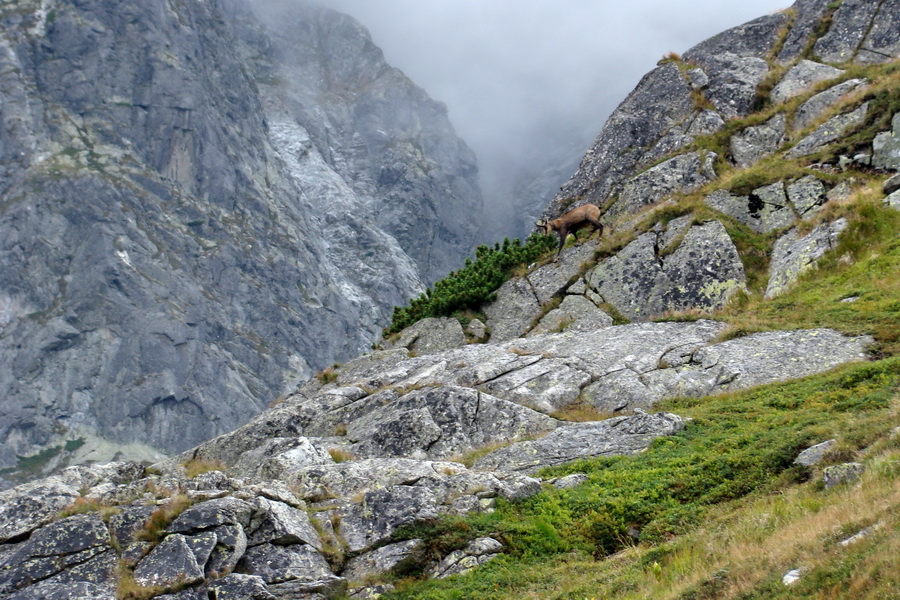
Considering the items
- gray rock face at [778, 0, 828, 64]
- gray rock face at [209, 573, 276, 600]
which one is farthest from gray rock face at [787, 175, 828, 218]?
gray rock face at [209, 573, 276, 600]

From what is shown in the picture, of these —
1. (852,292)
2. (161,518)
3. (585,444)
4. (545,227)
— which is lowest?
(585,444)

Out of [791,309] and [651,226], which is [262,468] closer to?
[791,309]

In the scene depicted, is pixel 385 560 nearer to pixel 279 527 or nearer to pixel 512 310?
pixel 279 527

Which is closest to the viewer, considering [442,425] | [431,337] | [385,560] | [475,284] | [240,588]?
[240,588]

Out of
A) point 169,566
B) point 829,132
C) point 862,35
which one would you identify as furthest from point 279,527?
point 862,35

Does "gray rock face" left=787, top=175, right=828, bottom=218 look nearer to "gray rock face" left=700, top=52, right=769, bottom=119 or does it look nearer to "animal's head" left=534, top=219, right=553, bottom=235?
"gray rock face" left=700, top=52, right=769, bottom=119

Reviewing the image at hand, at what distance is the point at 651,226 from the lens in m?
37.9

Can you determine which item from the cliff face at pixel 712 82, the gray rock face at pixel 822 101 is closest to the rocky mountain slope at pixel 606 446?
the gray rock face at pixel 822 101

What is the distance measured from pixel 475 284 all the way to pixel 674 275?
426 inches

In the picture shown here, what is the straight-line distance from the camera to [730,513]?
1455 centimetres

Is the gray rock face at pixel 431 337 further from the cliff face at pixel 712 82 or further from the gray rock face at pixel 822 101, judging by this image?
the gray rock face at pixel 822 101

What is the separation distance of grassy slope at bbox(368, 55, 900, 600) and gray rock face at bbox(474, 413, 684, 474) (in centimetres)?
80

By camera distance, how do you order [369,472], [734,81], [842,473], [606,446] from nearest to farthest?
[842,473]
[369,472]
[606,446]
[734,81]

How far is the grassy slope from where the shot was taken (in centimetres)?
1050
